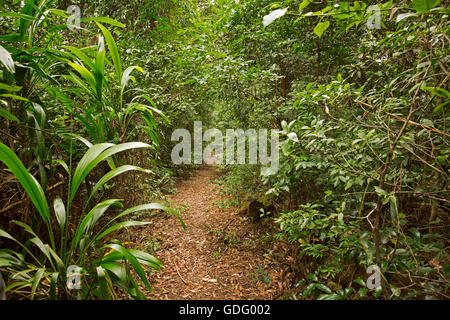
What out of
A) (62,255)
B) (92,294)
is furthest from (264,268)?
(62,255)

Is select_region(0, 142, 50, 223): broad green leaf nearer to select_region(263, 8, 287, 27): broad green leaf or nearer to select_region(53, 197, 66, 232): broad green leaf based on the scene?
select_region(53, 197, 66, 232): broad green leaf

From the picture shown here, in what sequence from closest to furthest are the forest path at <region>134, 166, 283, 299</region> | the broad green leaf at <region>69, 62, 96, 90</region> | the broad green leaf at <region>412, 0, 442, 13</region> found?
the broad green leaf at <region>412, 0, 442, 13</region>
the broad green leaf at <region>69, 62, 96, 90</region>
the forest path at <region>134, 166, 283, 299</region>

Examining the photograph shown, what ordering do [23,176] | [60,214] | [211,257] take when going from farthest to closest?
[211,257]
[60,214]
[23,176]

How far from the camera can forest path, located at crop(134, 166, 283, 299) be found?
190 cm

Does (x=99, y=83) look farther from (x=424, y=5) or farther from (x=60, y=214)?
(x=424, y=5)

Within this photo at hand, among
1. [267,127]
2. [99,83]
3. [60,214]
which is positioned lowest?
[60,214]

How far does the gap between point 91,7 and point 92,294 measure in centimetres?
443

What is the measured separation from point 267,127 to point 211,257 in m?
1.67

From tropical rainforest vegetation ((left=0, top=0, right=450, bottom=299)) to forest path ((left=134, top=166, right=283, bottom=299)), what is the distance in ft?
0.80

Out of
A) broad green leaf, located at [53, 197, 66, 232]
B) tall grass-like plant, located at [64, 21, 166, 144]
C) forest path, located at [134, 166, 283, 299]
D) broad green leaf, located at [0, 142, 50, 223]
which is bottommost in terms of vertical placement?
forest path, located at [134, 166, 283, 299]

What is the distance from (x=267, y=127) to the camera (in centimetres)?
249

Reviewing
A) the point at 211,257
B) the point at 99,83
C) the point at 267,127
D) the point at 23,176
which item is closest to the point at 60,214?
the point at 23,176

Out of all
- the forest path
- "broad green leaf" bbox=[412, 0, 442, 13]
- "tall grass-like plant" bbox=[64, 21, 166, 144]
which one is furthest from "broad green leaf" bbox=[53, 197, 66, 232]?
"broad green leaf" bbox=[412, 0, 442, 13]

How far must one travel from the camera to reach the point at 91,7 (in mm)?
3531
